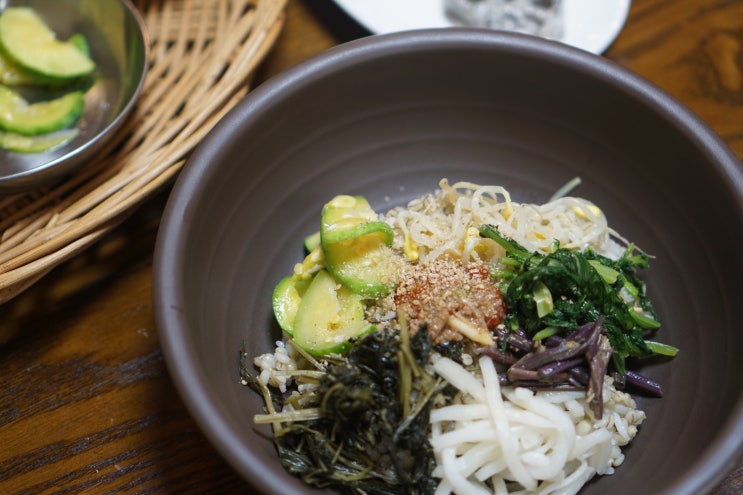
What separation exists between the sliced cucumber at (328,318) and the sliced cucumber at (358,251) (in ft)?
0.17

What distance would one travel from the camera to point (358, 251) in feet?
8.71

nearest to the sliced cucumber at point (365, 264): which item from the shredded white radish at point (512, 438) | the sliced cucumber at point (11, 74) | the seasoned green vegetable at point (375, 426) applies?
the seasoned green vegetable at point (375, 426)

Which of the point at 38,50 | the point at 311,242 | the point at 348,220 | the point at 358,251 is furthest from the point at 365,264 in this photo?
the point at 38,50

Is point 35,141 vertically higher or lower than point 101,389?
higher

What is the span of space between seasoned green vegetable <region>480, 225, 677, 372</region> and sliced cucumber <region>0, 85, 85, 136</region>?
6.72ft

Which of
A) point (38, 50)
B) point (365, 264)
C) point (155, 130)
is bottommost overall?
point (38, 50)

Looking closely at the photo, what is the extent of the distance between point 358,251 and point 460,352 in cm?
57

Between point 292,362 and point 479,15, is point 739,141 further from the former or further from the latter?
point 292,362

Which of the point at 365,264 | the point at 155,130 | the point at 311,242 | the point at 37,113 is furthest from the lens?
the point at 37,113

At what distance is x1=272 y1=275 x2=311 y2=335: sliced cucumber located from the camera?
2.60 metres

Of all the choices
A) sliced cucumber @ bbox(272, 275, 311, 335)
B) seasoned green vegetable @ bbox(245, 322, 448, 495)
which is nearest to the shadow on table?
sliced cucumber @ bbox(272, 275, 311, 335)

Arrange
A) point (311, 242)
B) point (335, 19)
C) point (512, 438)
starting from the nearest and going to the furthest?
point (512, 438) < point (311, 242) < point (335, 19)

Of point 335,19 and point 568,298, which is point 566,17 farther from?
point 568,298

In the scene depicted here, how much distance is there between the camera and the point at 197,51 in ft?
11.0
